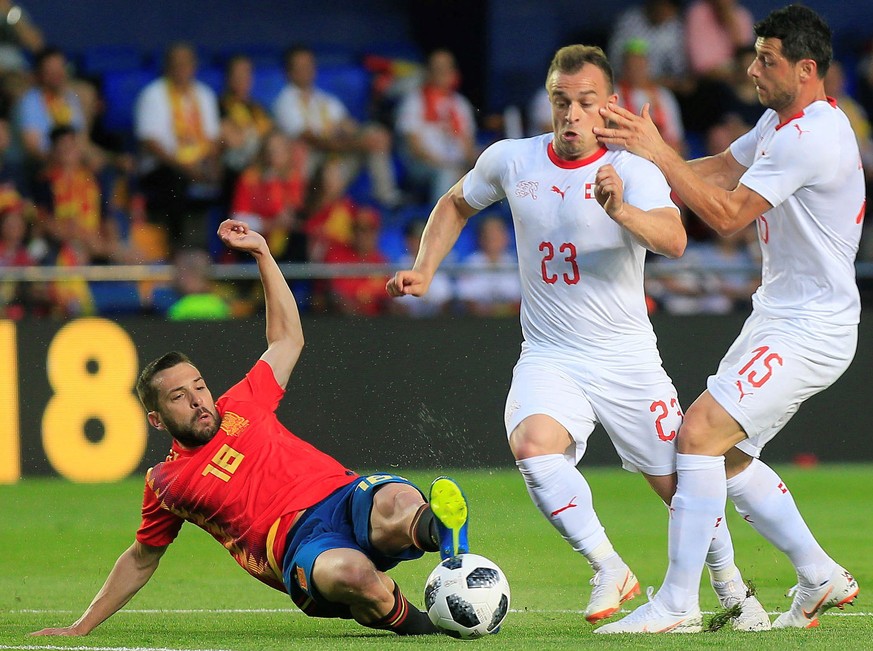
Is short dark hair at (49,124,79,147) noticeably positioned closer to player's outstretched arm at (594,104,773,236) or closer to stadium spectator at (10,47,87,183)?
stadium spectator at (10,47,87,183)

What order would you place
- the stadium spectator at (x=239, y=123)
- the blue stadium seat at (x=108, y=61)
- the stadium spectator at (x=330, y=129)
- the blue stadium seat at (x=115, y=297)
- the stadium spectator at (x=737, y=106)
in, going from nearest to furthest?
the blue stadium seat at (x=115, y=297)
the stadium spectator at (x=239, y=123)
the stadium spectator at (x=330, y=129)
the blue stadium seat at (x=108, y=61)
the stadium spectator at (x=737, y=106)

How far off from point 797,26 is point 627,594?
2.38 metres

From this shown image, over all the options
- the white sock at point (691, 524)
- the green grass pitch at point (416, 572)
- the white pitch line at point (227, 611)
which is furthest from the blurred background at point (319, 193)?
the white sock at point (691, 524)

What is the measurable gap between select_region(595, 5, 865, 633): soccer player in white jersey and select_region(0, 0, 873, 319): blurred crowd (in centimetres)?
625

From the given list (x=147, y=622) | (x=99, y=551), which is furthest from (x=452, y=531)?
(x=99, y=551)

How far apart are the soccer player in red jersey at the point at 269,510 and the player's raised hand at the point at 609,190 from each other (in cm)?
131

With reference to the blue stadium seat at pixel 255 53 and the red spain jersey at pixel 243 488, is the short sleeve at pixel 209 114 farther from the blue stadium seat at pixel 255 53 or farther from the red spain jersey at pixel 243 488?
the red spain jersey at pixel 243 488

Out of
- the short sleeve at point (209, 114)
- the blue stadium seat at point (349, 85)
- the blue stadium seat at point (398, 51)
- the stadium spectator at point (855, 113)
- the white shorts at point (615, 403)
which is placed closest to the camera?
the white shorts at point (615, 403)

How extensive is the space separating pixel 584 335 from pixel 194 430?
164 centimetres

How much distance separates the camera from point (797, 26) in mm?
5902

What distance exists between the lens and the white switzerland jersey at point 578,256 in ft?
19.9

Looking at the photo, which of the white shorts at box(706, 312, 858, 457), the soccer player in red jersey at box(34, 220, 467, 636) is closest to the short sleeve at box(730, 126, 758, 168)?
the white shorts at box(706, 312, 858, 457)

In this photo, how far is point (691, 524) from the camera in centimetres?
581

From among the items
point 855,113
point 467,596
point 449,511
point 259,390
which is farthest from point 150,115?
point 467,596
